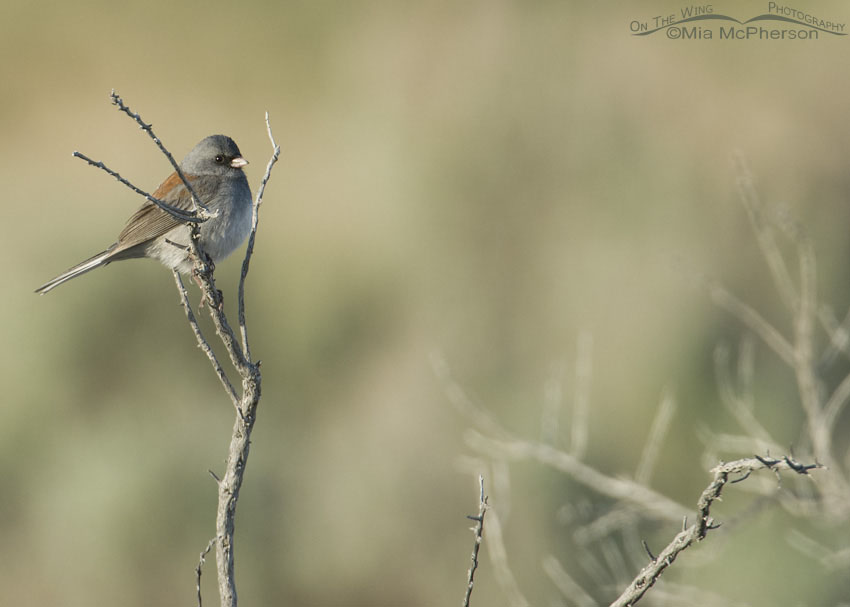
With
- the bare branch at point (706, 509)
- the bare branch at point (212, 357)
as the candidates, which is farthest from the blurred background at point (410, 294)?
the bare branch at point (706, 509)

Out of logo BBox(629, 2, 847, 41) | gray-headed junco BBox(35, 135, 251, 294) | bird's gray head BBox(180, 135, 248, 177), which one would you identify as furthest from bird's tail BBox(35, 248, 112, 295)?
logo BBox(629, 2, 847, 41)

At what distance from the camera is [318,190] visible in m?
11.6

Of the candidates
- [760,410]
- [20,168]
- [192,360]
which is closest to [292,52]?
[20,168]

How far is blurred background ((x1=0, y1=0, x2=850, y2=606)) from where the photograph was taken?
9195mm

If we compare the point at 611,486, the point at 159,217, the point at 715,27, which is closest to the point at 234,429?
the point at 159,217

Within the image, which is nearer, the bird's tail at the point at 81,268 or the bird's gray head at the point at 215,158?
the bird's tail at the point at 81,268

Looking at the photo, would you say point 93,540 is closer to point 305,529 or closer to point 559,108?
point 305,529

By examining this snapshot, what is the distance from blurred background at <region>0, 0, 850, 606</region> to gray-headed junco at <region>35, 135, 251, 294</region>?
14.3 feet

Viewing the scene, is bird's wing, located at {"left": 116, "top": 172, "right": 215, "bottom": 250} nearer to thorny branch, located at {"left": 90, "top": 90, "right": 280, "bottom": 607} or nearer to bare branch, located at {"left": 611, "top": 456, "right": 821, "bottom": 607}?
thorny branch, located at {"left": 90, "top": 90, "right": 280, "bottom": 607}

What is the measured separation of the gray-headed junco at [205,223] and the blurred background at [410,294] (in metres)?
4.35

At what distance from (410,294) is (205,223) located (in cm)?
652

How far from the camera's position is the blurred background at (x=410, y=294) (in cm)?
920

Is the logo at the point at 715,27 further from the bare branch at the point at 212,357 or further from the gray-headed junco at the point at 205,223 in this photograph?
the bare branch at the point at 212,357

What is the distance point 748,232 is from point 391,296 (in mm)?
4074
